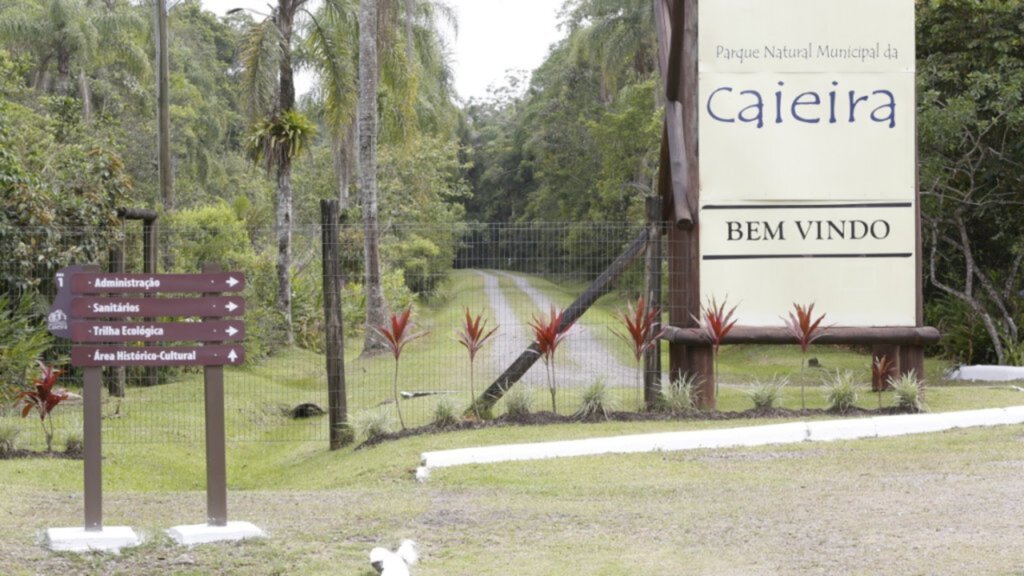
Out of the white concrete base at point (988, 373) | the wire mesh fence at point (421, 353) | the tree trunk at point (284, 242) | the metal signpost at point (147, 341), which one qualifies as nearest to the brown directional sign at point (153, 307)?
the metal signpost at point (147, 341)

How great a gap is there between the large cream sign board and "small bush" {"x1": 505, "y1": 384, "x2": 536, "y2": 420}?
2.40 metres

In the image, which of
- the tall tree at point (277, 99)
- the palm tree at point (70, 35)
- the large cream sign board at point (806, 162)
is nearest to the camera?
the large cream sign board at point (806, 162)

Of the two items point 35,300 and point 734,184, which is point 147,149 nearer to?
point 35,300

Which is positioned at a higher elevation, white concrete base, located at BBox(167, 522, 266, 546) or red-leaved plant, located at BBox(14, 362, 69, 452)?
red-leaved plant, located at BBox(14, 362, 69, 452)

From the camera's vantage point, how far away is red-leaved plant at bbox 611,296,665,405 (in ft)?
45.6

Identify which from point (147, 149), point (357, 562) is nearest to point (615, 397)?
point (357, 562)

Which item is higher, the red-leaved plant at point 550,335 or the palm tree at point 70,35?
the palm tree at point 70,35

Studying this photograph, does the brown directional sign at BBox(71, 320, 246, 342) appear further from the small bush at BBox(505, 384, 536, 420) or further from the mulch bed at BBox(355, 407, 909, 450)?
the small bush at BBox(505, 384, 536, 420)

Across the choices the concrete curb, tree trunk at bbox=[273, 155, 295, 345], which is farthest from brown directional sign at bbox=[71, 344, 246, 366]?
tree trunk at bbox=[273, 155, 295, 345]

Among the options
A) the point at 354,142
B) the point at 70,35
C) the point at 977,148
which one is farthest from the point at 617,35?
the point at 977,148

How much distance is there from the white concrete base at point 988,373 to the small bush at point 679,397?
23.1ft

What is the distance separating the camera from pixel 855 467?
35.0ft

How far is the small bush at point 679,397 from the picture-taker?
13898mm

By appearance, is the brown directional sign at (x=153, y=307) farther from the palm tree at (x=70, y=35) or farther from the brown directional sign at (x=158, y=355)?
the palm tree at (x=70, y=35)
